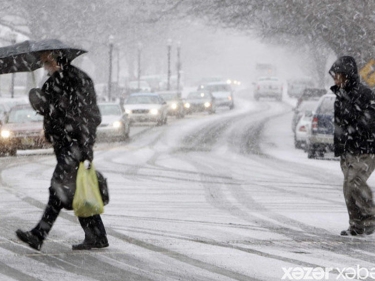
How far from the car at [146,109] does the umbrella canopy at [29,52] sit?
33021 millimetres

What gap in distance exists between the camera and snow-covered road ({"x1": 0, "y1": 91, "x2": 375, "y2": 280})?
8.05 m

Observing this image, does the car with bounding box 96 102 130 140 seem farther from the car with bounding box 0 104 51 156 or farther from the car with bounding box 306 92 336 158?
the car with bounding box 306 92 336 158

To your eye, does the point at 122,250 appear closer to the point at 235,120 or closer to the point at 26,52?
the point at 26,52

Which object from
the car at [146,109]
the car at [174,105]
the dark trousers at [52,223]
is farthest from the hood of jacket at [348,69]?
the car at [174,105]

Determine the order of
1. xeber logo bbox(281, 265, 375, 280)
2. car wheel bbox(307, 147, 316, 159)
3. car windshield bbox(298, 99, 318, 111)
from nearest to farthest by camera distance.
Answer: xeber logo bbox(281, 265, 375, 280) → car wheel bbox(307, 147, 316, 159) → car windshield bbox(298, 99, 318, 111)

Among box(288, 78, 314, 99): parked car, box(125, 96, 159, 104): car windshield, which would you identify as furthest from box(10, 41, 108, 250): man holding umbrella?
box(288, 78, 314, 99): parked car

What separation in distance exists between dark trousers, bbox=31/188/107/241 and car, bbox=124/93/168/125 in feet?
114

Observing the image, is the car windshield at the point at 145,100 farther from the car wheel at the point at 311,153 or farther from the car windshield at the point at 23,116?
the car wheel at the point at 311,153

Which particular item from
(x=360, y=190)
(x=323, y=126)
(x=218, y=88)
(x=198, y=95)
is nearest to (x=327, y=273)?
(x=360, y=190)

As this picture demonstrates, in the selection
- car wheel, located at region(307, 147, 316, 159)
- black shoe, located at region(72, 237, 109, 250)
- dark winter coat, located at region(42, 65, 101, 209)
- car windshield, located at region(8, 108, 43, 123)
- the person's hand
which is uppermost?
dark winter coat, located at region(42, 65, 101, 209)

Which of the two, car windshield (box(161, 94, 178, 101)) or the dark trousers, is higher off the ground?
the dark trousers

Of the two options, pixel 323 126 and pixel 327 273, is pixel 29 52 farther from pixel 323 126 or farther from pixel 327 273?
pixel 323 126

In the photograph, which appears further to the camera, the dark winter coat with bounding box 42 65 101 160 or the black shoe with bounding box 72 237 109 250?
the black shoe with bounding box 72 237 109 250

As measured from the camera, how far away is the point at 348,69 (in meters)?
10.5
